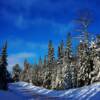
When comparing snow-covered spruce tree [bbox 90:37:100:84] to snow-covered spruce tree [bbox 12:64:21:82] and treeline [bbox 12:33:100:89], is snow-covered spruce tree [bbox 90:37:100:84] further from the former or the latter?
snow-covered spruce tree [bbox 12:64:21:82]

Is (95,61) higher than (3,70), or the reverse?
(95,61)

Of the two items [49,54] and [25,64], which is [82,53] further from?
[25,64]

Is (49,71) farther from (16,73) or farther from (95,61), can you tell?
(16,73)

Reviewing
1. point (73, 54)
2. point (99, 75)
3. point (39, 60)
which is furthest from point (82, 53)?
point (39, 60)

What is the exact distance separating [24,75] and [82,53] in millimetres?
82478

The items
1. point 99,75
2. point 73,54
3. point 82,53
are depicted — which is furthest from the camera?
point 73,54

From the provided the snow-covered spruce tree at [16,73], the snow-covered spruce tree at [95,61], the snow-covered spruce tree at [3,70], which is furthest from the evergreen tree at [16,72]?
the snow-covered spruce tree at [95,61]

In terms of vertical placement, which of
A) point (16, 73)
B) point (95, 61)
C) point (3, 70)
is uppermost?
point (16, 73)

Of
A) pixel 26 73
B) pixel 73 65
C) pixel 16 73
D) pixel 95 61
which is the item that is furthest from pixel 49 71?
pixel 26 73

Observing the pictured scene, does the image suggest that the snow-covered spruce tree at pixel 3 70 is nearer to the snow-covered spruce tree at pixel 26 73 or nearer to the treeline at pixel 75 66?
the treeline at pixel 75 66

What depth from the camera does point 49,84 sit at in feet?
292

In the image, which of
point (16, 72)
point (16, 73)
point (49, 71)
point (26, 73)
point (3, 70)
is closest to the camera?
point (3, 70)

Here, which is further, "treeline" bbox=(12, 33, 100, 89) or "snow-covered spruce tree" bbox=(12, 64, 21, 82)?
"snow-covered spruce tree" bbox=(12, 64, 21, 82)

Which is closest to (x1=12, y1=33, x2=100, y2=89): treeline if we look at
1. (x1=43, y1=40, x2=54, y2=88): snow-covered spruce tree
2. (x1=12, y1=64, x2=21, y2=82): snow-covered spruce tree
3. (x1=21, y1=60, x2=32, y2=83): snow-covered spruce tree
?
(x1=43, y1=40, x2=54, y2=88): snow-covered spruce tree
